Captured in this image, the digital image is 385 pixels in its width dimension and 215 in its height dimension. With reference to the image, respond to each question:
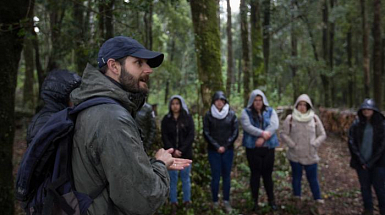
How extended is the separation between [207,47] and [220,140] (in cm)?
248

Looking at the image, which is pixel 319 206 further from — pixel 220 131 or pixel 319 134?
pixel 220 131

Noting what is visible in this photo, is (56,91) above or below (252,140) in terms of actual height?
above

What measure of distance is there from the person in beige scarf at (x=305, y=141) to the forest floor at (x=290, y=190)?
0.45m

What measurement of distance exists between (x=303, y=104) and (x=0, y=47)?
5.12 metres

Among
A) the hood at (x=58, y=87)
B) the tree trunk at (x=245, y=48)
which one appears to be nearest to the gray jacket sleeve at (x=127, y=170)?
the hood at (x=58, y=87)

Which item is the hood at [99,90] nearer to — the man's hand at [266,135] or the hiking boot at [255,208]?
the man's hand at [266,135]

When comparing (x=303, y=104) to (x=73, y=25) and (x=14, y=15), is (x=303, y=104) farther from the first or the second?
(x=73, y=25)

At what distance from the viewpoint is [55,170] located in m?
1.86

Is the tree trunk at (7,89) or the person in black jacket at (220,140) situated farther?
the person in black jacket at (220,140)

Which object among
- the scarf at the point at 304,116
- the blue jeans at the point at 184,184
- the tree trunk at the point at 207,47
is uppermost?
the tree trunk at the point at 207,47

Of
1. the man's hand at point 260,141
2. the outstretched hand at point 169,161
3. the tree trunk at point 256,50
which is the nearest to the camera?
the outstretched hand at point 169,161

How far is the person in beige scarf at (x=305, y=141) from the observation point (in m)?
5.59

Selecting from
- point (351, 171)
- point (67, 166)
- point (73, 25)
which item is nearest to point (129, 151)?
point (67, 166)

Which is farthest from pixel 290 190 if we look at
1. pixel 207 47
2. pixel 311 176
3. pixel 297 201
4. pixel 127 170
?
pixel 127 170
